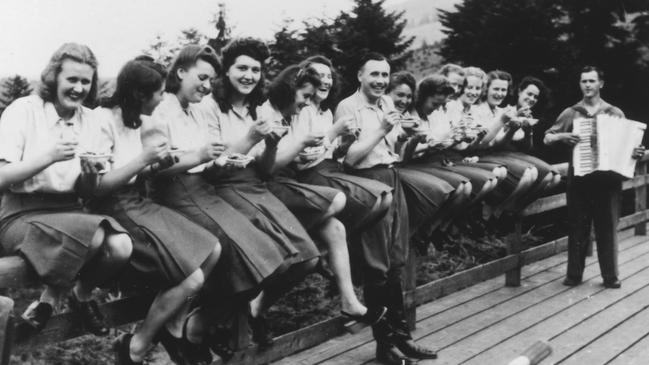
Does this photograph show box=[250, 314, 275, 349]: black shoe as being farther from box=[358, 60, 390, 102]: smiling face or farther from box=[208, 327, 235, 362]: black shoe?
box=[358, 60, 390, 102]: smiling face

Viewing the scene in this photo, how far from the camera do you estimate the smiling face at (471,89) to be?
5.41 meters

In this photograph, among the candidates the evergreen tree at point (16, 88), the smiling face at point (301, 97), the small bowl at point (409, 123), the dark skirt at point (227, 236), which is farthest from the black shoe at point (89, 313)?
the evergreen tree at point (16, 88)

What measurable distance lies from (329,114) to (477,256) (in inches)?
289

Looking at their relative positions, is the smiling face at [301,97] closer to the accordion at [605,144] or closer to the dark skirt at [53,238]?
the dark skirt at [53,238]

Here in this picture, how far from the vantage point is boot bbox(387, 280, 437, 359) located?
401 cm

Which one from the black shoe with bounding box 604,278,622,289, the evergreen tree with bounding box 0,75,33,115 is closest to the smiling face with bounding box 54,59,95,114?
the black shoe with bounding box 604,278,622,289

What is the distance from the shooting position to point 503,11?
11.5 metres

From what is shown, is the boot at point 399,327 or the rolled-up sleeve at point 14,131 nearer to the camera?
the rolled-up sleeve at point 14,131

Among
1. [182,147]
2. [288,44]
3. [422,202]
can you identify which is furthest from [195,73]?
[288,44]

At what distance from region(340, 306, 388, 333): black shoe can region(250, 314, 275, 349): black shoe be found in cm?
42

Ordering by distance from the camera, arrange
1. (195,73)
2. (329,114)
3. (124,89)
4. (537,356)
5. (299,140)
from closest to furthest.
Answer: (537,356) < (124,89) < (195,73) < (299,140) < (329,114)

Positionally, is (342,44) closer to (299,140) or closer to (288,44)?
(288,44)

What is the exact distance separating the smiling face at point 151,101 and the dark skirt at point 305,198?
76 cm

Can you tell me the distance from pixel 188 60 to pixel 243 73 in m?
0.29
